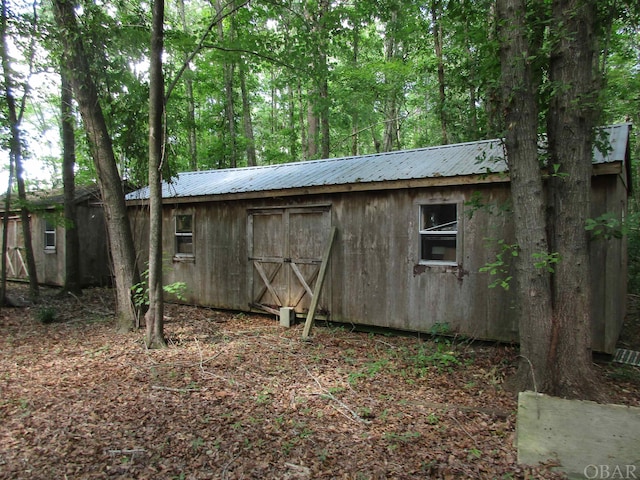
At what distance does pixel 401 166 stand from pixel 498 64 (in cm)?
313

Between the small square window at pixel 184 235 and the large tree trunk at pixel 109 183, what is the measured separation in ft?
10.4

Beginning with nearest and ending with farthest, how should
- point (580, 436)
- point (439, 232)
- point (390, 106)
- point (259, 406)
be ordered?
point (580, 436) < point (259, 406) < point (439, 232) < point (390, 106)

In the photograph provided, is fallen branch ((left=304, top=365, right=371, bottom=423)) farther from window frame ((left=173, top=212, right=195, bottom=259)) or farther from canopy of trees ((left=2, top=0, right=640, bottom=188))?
window frame ((left=173, top=212, right=195, bottom=259))

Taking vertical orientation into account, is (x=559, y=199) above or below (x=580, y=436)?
above

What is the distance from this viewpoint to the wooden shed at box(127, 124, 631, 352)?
6148 mm

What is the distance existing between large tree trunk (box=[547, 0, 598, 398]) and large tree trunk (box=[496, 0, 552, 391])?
0.12m

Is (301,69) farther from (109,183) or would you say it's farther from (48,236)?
(48,236)

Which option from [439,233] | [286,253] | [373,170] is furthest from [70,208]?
[439,233]

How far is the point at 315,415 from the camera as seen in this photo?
4.12 metres

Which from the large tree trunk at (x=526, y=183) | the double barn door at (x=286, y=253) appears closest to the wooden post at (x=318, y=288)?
the double barn door at (x=286, y=253)

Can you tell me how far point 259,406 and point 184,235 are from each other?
6983 millimetres

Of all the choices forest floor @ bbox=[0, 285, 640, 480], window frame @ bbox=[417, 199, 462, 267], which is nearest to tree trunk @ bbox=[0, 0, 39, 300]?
forest floor @ bbox=[0, 285, 640, 480]

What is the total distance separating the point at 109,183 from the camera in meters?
6.95

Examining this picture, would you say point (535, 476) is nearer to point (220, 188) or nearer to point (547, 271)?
point (547, 271)
